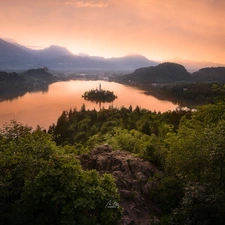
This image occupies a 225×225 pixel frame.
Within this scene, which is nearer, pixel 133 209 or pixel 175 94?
pixel 133 209

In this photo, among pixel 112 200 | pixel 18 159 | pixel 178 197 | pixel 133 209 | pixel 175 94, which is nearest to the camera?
pixel 112 200

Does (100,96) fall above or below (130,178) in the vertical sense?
below

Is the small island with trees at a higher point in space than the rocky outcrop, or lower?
lower

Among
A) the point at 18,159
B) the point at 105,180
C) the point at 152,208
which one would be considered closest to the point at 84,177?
the point at 105,180

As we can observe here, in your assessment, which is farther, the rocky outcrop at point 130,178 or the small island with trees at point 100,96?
the small island with trees at point 100,96

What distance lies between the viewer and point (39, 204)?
677cm

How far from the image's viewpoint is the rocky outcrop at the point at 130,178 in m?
10.1

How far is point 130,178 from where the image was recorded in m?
12.3

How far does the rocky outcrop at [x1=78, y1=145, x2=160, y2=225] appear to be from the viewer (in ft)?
33.2

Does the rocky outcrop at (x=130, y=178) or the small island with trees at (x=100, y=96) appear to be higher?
the rocky outcrop at (x=130, y=178)

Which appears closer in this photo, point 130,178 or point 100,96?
point 130,178

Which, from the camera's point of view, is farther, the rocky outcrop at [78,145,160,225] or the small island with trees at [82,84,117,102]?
the small island with trees at [82,84,117,102]

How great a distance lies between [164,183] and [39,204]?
6.41m

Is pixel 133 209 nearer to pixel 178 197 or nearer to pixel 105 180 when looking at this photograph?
pixel 178 197
